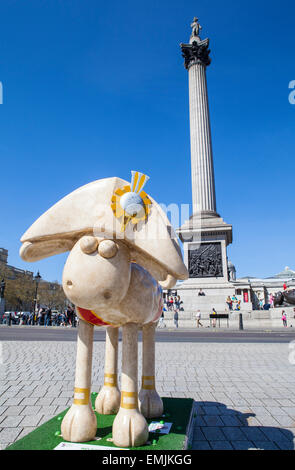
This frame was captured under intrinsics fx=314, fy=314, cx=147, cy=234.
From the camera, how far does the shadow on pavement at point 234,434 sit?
10.3ft

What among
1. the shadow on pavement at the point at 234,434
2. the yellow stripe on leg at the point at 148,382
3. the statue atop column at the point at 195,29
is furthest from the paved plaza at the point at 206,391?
the statue atop column at the point at 195,29

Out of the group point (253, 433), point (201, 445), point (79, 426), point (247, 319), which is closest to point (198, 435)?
point (201, 445)

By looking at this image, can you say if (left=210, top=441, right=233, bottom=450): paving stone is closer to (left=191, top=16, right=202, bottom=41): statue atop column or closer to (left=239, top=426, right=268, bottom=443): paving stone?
(left=239, top=426, right=268, bottom=443): paving stone

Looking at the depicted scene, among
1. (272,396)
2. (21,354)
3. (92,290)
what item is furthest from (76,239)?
(21,354)

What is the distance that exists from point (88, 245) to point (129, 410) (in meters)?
1.42

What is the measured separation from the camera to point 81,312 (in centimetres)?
287

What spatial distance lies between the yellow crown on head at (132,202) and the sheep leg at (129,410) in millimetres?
991

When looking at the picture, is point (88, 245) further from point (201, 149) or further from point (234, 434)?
point (201, 149)

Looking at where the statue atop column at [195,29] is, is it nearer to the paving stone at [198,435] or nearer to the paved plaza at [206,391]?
the paved plaza at [206,391]

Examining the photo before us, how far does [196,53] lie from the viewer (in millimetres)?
32250

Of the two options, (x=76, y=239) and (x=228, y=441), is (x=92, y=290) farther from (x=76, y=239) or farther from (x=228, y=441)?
(x=228, y=441)

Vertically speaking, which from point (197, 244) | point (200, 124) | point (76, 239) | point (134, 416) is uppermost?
point (200, 124)

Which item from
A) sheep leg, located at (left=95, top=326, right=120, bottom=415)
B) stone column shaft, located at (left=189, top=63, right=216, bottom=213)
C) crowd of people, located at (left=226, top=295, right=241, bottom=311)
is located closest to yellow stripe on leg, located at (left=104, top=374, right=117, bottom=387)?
sheep leg, located at (left=95, top=326, right=120, bottom=415)
